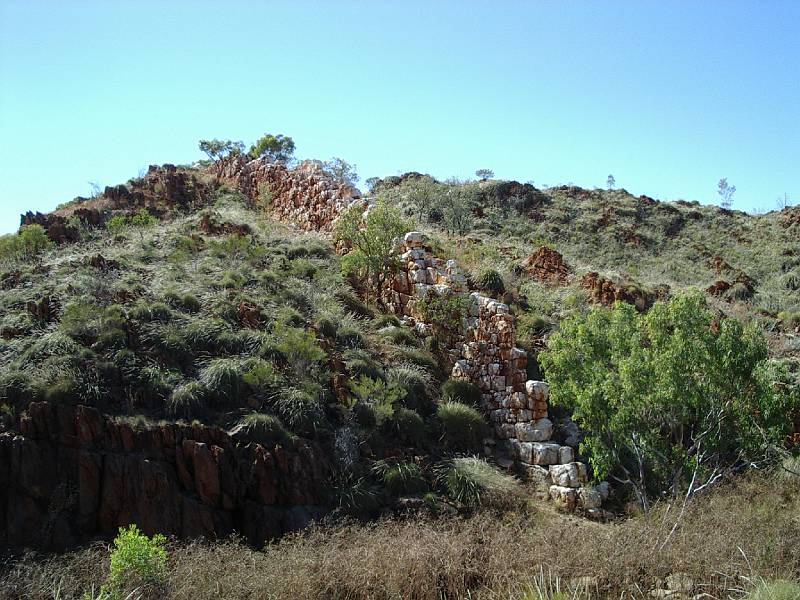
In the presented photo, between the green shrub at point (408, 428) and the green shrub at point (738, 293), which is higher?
the green shrub at point (738, 293)

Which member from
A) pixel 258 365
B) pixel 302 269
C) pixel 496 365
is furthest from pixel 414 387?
pixel 302 269

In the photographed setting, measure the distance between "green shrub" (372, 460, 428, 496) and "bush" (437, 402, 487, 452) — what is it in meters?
1.30

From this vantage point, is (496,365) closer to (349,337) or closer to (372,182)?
(349,337)

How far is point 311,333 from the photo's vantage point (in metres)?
12.1

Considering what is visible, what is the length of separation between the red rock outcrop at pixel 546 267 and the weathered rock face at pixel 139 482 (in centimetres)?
1086

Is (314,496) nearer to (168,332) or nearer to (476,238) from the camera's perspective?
(168,332)

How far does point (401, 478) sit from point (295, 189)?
13.9 meters

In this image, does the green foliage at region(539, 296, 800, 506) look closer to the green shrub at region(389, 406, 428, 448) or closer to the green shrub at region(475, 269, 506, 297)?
the green shrub at region(389, 406, 428, 448)

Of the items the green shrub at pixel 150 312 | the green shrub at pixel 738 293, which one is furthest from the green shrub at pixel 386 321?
the green shrub at pixel 738 293

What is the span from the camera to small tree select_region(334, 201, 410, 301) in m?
15.8

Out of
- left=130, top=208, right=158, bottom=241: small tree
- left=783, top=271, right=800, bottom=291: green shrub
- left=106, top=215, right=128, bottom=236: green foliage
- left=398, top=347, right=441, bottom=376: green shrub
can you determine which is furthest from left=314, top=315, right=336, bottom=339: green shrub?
left=783, top=271, right=800, bottom=291: green shrub

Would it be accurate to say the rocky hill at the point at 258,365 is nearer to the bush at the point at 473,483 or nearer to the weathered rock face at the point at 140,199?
the weathered rock face at the point at 140,199

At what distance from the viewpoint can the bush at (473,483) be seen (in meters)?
9.80

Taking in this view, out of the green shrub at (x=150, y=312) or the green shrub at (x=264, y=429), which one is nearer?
the green shrub at (x=264, y=429)
